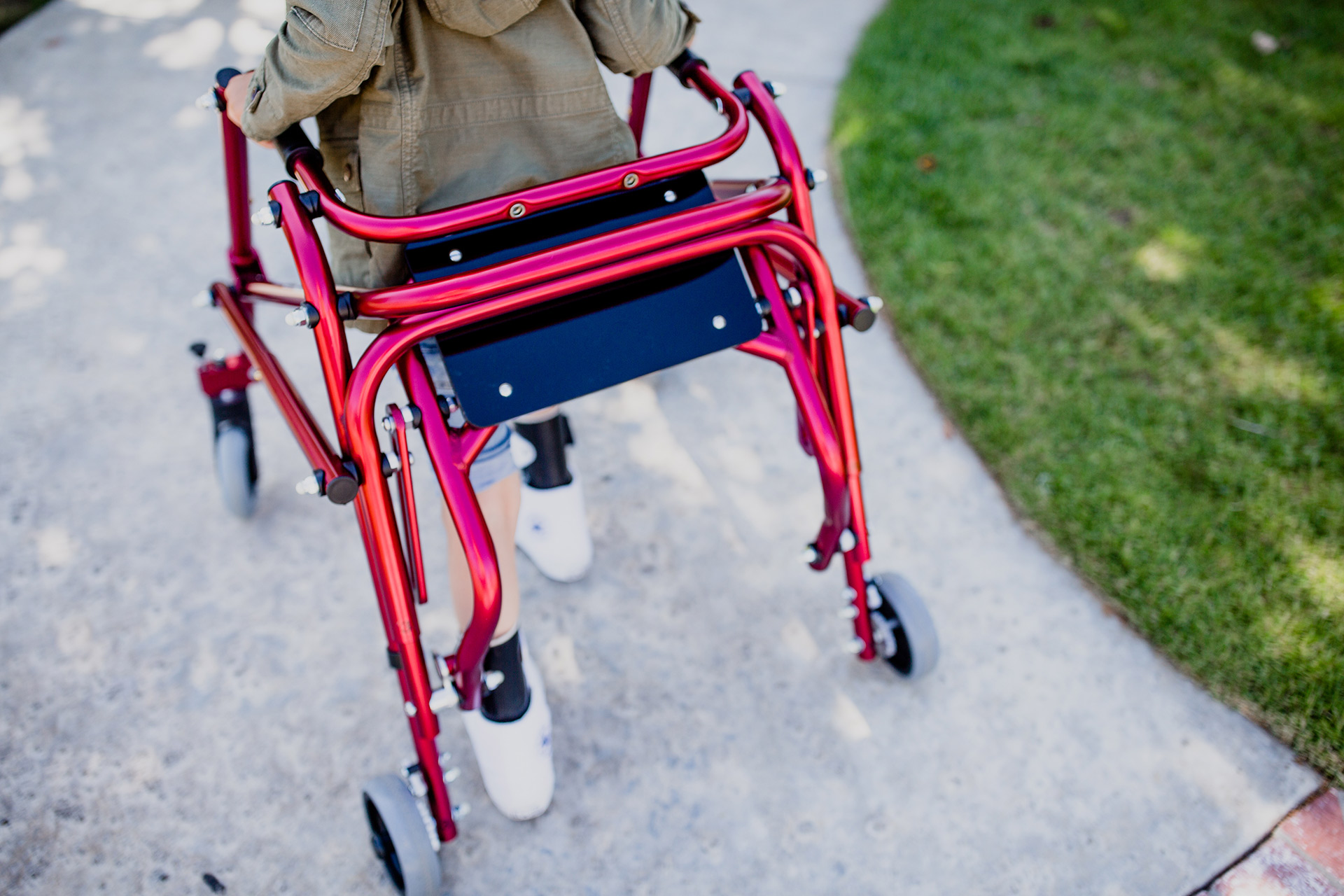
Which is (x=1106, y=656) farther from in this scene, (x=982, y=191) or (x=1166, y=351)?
(x=982, y=191)

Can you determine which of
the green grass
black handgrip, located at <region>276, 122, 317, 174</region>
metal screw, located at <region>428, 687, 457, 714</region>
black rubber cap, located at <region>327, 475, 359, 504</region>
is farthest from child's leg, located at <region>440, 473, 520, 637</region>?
the green grass

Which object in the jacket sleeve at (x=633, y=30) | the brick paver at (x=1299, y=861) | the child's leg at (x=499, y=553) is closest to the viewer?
the jacket sleeve at (x=633, y=30)

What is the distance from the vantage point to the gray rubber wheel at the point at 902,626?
1805 mm

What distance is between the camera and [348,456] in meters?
1.26

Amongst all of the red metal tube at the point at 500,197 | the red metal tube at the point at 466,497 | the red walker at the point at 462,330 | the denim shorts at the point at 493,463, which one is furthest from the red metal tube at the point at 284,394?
the red metal tube at the point at 500,197

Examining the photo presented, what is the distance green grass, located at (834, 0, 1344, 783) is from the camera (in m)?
2.09

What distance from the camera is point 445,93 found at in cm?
125

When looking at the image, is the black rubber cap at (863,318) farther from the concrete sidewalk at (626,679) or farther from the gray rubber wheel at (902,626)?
the concrete sidewalk at (626,679)

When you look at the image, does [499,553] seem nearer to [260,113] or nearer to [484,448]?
[484,448]

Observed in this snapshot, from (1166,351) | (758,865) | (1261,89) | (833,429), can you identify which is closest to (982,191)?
(1166,351)

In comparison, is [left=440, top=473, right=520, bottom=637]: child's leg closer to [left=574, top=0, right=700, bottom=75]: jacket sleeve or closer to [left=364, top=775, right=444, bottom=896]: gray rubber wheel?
[left=364, top=775, right=444, bottom=896]: gray rubber wheel

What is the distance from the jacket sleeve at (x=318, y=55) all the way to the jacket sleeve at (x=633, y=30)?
1.10 feet

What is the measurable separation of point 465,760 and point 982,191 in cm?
244

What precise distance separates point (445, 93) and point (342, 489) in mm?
569
